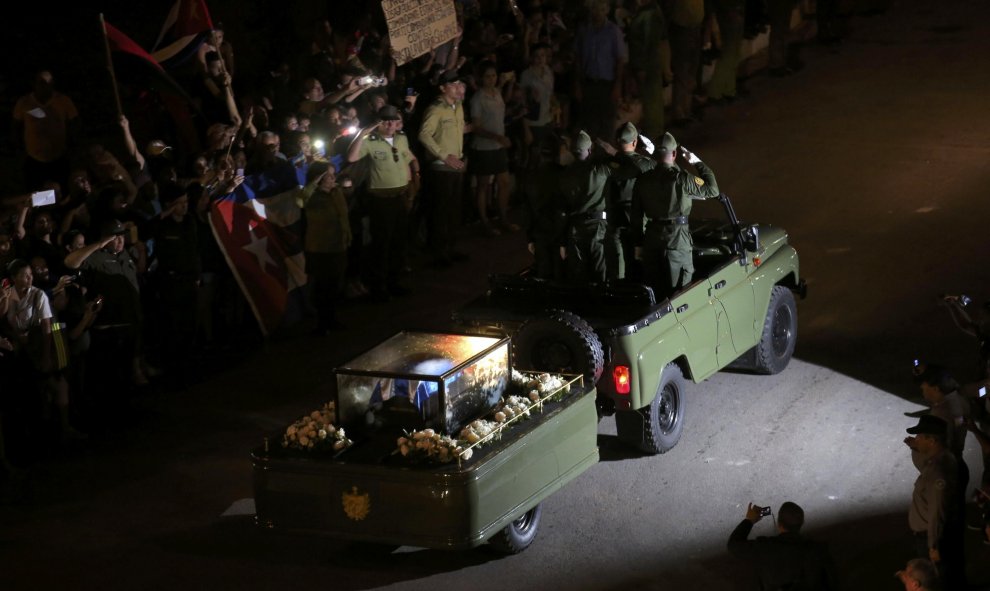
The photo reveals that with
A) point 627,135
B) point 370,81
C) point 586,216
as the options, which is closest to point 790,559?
point 586,216

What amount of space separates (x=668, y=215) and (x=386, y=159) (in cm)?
438

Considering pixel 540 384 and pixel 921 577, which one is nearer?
pixel 921 577

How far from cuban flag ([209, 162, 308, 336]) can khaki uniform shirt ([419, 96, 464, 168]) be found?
6.51 feet

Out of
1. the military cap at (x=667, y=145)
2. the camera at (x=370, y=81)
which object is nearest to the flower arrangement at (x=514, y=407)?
the military cap at (x=667, y=145)

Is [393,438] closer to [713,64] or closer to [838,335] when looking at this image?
[838,335]

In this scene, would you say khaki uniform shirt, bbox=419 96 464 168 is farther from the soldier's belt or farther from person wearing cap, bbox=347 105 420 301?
the soldier's belt

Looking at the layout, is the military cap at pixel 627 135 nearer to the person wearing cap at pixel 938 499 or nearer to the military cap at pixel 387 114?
the military cap at pixel 387 114

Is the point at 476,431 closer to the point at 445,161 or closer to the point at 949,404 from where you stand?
the point at 949,404

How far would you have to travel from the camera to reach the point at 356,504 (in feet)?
32.4

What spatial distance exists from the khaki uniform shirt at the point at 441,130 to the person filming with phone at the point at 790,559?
9.62m

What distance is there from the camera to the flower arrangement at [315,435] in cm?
1017

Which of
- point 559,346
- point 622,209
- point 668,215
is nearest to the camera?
point 559,346

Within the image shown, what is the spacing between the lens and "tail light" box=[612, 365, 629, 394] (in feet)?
38.3

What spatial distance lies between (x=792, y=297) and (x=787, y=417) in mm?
1763
